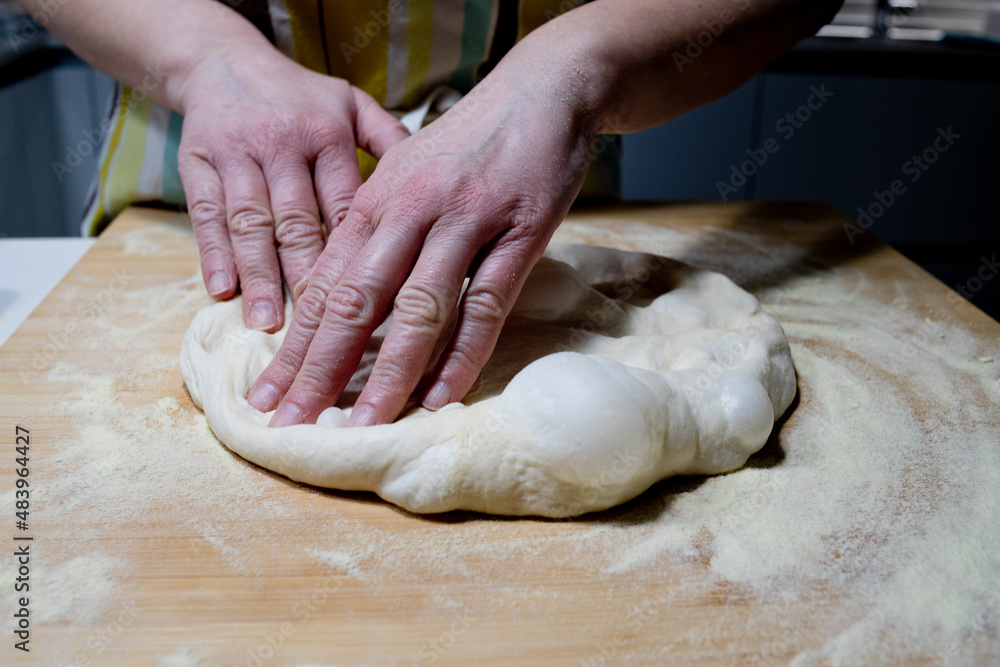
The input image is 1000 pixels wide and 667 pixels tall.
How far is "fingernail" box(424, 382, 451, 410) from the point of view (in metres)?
1.11

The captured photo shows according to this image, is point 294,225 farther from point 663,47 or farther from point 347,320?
point 663,47

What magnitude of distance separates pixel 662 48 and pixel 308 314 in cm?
A: 87

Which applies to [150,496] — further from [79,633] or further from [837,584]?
[837,584]

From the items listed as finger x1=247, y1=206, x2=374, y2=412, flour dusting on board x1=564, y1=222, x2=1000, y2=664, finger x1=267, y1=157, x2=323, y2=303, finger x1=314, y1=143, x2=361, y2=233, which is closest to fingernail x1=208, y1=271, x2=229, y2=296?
finger x1=267, y1=157, x2=323, y2=303

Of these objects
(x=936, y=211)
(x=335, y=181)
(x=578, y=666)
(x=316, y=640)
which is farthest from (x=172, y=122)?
(x=936, y=211)

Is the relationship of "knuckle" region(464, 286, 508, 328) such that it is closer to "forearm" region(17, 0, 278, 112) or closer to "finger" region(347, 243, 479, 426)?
"finger" region(347, 243, 479, 426)

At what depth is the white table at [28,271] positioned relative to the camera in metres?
1.57

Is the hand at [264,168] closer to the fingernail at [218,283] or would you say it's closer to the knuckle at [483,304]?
the fingernail at [218,283]

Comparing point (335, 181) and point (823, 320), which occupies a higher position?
point (335, 181)

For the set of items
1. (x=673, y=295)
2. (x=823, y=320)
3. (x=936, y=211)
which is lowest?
(x=936, y=211)

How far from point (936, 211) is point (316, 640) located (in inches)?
131

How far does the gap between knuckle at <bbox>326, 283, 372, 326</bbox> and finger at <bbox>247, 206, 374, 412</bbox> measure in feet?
0.18

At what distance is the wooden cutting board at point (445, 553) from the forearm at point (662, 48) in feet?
2.05

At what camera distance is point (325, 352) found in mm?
1091
